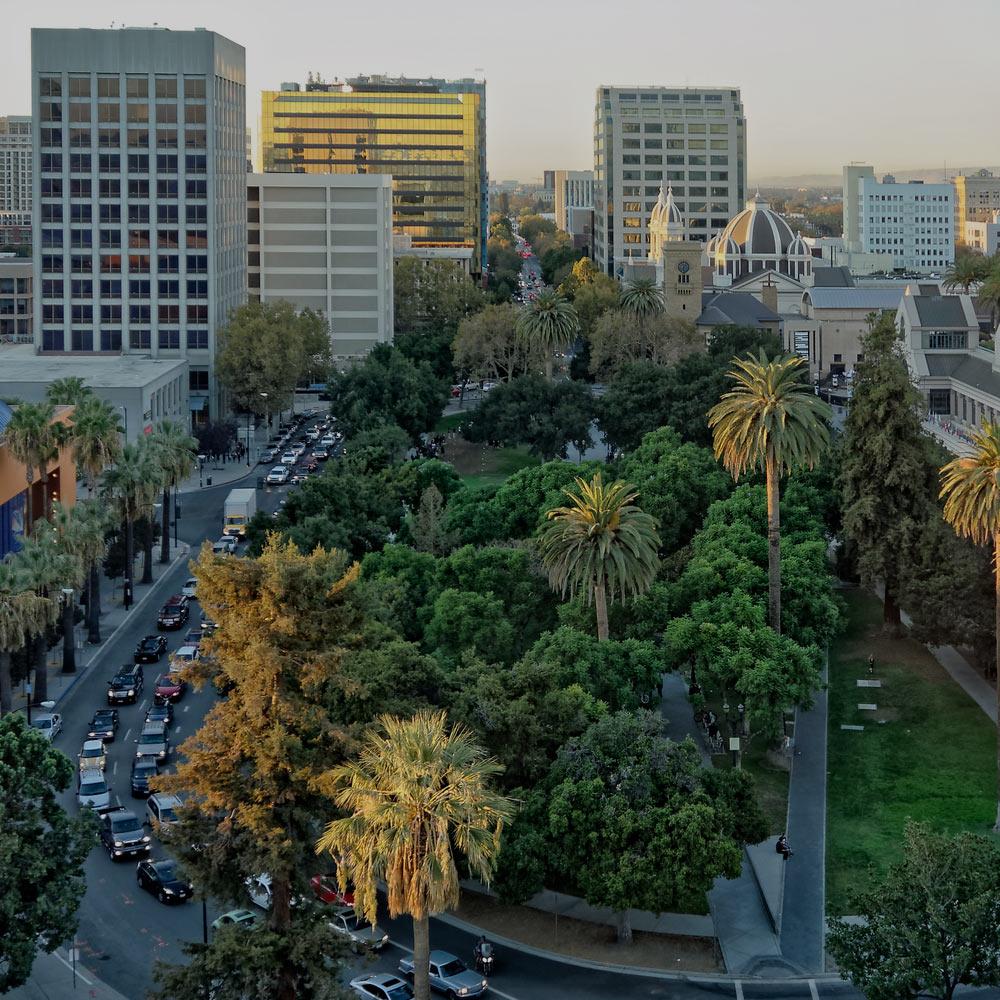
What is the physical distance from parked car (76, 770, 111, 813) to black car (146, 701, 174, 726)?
7.72 meters

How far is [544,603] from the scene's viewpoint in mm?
81938

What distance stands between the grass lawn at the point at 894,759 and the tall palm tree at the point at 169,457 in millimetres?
43505

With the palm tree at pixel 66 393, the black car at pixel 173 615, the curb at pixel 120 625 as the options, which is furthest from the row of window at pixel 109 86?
the black car at pixel 173 615

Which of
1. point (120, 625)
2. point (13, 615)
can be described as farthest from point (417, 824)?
point (120, 625)

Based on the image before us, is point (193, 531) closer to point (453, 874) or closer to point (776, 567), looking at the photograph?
point (776, 567)

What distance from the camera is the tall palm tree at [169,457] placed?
103875 millimetres

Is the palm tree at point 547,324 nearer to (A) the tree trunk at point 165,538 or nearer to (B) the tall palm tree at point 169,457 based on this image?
(B) the tall palm tree at point 169,457

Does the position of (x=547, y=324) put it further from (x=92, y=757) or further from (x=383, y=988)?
(x=383, y=988)

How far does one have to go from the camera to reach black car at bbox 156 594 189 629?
93.6m

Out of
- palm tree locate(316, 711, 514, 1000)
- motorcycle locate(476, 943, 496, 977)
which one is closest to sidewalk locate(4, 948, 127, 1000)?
motorcycle locate(476, 943, 496, 977)

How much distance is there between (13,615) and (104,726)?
279 inches

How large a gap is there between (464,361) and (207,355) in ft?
84.1

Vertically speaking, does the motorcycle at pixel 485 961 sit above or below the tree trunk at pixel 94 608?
below

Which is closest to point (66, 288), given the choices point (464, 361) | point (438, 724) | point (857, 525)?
point (464, 361)
